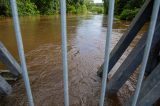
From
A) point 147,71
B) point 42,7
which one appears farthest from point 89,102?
point 42,7

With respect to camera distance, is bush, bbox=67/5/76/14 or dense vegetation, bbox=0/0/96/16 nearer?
A: dense vegetation, bbox=0/0/96/16

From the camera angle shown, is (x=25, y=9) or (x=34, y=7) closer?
(x=25, y=9)

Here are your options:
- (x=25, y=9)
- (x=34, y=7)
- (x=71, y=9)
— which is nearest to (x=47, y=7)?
(x=34, y=7)

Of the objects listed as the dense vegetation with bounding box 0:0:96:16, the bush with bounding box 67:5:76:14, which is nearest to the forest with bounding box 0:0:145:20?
the dense vegetation with bounding box 0:0:96:16

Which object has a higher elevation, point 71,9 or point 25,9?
point 25,9

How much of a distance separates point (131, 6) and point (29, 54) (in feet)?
55.5

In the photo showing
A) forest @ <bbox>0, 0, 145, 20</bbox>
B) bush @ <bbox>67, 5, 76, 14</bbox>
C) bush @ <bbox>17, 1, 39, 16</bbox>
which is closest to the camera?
forest @ <bbox>0, 0, 145, 20</bbox>

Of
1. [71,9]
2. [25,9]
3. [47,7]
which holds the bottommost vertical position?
[71,9]

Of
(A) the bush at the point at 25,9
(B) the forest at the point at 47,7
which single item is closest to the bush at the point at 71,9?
(B) the forest at the point at 47,7

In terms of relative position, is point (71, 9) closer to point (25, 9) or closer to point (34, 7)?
point (34, 7)

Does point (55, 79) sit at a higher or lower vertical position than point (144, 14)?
lower

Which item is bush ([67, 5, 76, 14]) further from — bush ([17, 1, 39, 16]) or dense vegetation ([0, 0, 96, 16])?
bush ([17, 1, 39, 16])

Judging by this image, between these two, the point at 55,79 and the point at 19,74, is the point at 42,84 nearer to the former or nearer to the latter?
the point at 55,79

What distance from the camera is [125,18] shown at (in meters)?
19.6
